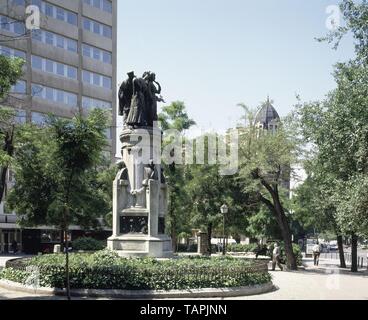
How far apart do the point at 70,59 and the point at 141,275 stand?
172ft

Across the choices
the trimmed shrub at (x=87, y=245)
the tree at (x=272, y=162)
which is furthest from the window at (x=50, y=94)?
the tree at (x=272, y=162)

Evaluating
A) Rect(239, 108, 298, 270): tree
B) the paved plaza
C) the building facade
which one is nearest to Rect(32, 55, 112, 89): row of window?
the building facade

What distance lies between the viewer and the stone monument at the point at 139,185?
20078 millimetres

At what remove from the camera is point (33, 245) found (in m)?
51.2

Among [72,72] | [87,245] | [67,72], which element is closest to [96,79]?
[72,72]

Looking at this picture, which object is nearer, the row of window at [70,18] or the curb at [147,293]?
the curb at [147,293]

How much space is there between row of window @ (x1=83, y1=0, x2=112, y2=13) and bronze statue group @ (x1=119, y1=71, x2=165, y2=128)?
159 feet

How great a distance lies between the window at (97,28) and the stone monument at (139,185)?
47902mm

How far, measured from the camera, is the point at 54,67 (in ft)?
206

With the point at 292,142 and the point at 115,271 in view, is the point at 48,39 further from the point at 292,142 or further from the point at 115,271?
the point at 115,271

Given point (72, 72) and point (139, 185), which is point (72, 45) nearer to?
point (72, 72)

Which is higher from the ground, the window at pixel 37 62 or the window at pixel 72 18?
the window at pixel 72 18

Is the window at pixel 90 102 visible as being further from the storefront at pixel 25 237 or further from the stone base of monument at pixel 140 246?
the stone base of monument at pixel 140 246

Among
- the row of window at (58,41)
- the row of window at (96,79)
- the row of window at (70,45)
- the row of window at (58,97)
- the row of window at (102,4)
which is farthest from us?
the row of window at (102,4)
